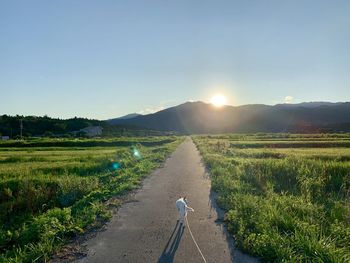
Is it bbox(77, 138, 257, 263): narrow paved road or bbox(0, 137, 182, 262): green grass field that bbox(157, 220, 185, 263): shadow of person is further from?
bbox(0, 137, 182, 262): green grass field

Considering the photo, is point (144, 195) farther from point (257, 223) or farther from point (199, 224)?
point (257, 223)

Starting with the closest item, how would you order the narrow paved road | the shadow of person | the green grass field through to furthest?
1. the shadow of person
2. the narrow paved road
3. the green grass field

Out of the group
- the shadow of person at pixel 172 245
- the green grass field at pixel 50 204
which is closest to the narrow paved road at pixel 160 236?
the shadow of person at pixel 172 245

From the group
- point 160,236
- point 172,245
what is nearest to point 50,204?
point 160,236

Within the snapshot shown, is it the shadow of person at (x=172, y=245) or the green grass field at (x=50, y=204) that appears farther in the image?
the green grass field at (x=50, y=204)

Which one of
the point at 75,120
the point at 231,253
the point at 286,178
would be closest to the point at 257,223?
the point at 231,253

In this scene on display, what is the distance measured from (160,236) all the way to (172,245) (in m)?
0.63

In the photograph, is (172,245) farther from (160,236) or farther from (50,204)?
(50,204)

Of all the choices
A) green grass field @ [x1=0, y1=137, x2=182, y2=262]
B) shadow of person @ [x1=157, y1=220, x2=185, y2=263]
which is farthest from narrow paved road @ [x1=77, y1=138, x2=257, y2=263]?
green grass field @ [x1=0, y1=137, x2=182, y2=262]

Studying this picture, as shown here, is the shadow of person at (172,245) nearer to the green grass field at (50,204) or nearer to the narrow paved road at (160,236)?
the narrow paved road at (160,236)

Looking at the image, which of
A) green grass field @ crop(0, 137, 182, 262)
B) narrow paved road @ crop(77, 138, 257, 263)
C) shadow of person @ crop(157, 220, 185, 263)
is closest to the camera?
shadow of person @ crop(157, 220, 185, 263)

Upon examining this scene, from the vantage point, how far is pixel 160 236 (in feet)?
23.9

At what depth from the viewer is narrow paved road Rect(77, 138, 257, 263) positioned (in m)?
6.14

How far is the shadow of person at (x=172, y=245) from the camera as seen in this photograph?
19.6ft
